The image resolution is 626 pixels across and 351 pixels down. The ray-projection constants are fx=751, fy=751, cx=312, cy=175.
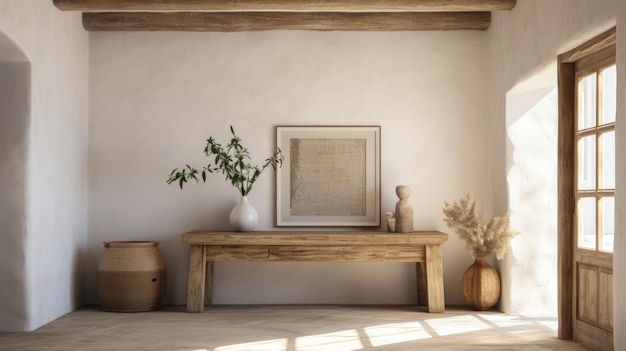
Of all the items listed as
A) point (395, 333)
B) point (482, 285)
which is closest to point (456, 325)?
point (395, 333)

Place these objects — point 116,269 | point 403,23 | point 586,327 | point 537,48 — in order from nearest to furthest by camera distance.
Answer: point 586,327 < point 537,48 < point 116,269 < point 403,23

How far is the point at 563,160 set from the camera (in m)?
5.38

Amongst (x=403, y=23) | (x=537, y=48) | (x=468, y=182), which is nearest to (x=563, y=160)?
(x=537, y=48)

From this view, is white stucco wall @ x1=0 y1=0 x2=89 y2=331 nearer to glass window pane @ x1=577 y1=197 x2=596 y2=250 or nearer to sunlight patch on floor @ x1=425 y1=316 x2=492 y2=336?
sunlight patch on floor @ x1=425 y1=316 x2=492 y2=336

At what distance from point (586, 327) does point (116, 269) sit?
3.95 meters

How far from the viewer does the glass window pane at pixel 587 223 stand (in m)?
5.05

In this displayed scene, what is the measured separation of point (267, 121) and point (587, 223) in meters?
3.30

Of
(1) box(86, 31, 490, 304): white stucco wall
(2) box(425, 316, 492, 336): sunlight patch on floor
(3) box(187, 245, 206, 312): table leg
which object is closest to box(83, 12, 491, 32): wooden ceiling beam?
(1) box(86, 31, 490, 304): white stucco wall

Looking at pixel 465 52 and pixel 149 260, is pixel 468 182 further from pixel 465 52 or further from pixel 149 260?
pixel 149 260

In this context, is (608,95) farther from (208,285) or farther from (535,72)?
(208,285)

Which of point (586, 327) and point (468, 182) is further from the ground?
point (468, 182)

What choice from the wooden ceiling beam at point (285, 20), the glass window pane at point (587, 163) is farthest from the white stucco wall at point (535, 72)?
the glass window pane at point (587, 163)

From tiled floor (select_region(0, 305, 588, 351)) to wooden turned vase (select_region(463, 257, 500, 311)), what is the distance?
0.12 m

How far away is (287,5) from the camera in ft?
20.7
